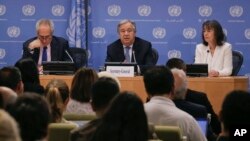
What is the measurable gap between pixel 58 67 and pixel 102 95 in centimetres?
427

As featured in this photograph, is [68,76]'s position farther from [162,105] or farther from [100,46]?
[162,105]

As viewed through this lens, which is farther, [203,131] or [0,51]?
[0,51]

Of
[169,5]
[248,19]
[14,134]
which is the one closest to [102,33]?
[169,5]

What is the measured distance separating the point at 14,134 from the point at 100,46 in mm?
8166

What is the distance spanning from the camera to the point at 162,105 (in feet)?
14.6

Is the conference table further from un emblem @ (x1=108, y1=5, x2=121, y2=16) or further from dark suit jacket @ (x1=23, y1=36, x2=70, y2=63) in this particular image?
un emblem @ (x1=108, y1=5, x2=121, y2=16)

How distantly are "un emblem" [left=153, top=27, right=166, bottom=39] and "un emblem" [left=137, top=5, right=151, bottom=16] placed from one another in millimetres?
316

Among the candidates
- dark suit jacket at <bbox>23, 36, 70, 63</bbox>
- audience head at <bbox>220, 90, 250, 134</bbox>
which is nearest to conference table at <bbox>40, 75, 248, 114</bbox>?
dark suit jacket at <bbox>23, 36, 70, 63</bbox>

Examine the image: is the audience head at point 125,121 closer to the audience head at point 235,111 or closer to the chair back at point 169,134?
the audience head at point 235,111

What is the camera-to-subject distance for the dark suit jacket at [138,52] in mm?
8773

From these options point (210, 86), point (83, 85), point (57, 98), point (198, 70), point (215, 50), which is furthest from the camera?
point (215, 50)

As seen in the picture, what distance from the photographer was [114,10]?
34.4 ft

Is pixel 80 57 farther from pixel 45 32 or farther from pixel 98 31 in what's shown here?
pixel 98 31

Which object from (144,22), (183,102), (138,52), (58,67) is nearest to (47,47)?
(58,67)
